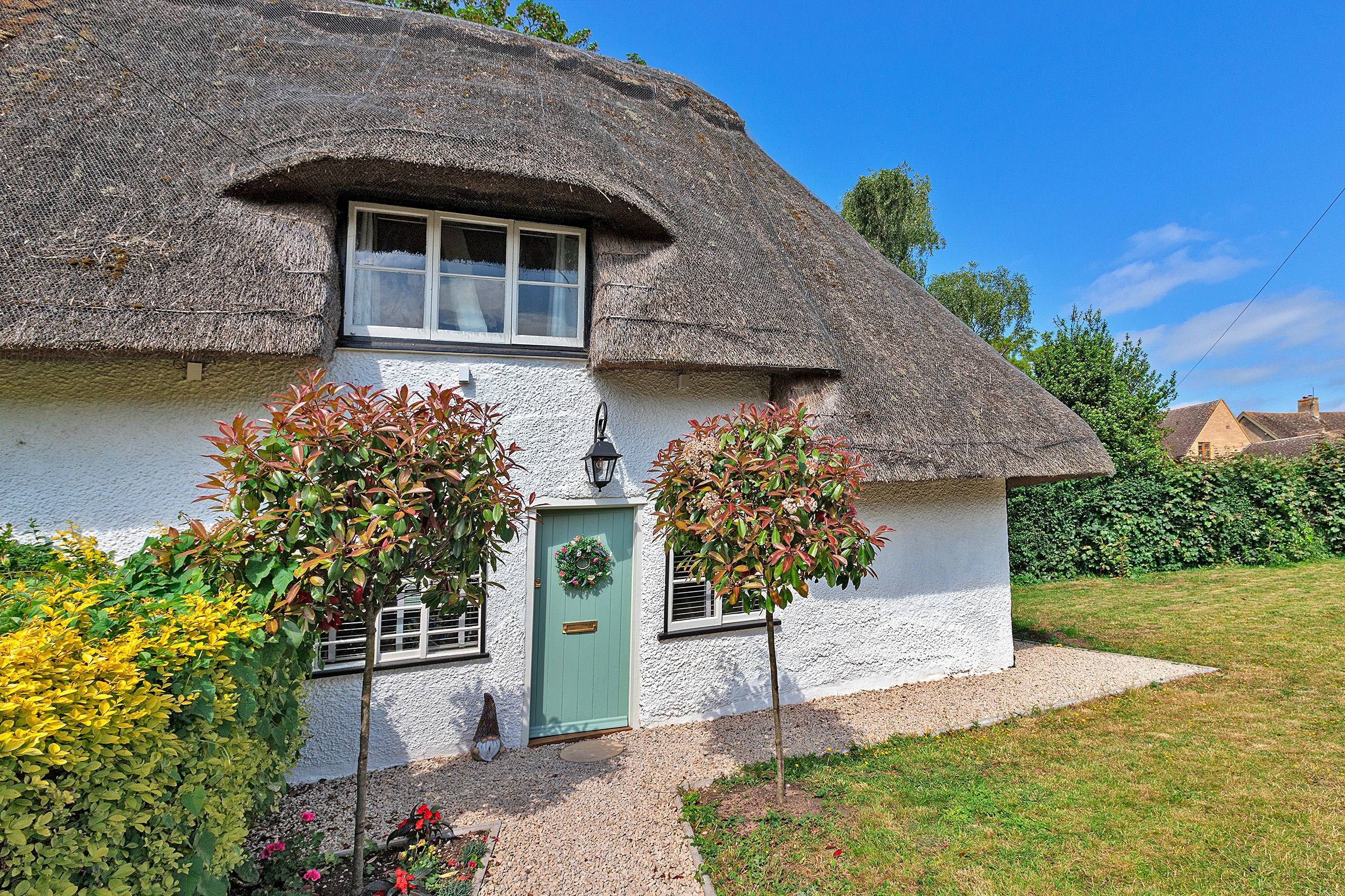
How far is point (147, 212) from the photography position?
13.9ft

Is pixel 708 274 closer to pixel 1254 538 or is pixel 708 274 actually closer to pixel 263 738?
pixel 263 738

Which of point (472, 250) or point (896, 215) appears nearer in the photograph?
point (472, 250)

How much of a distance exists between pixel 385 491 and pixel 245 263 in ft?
8.92

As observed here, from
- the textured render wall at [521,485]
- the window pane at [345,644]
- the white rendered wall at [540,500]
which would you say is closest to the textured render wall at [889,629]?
the white rendered wall at [540,500]

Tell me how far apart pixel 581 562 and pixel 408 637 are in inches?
62.2

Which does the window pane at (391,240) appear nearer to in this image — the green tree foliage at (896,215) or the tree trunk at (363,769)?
the tree trunk at (363,769)

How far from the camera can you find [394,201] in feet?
16.0

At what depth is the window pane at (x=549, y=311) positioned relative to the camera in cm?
527

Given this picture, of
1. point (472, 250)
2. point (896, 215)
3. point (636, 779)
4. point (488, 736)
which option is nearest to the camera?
point (636, 779)

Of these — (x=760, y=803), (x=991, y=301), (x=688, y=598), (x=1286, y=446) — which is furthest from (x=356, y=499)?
(x=1286, y=446)

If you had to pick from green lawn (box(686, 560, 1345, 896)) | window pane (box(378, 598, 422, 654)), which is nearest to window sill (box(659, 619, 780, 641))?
green lawn (box(686, 560, 1345, 896))

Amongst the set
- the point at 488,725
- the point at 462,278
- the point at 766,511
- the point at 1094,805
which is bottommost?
the point at 1094,805

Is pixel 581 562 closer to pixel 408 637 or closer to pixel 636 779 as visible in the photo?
pixel 408 637

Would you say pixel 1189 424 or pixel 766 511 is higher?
pixel 1189 424
